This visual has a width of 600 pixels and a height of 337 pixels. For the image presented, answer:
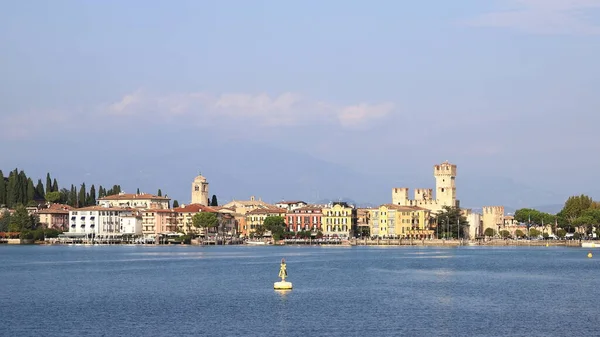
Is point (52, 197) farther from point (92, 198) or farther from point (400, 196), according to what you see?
point (400, 196)

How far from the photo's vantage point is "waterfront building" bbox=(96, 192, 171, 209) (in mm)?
149875

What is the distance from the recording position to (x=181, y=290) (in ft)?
163

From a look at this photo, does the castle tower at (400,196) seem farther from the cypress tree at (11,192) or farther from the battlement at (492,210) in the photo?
the cypress tree at (11,192)

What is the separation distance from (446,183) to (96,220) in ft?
156

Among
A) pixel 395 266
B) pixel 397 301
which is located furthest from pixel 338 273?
pixel 397 301

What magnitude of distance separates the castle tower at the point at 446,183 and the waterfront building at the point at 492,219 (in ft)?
34.0

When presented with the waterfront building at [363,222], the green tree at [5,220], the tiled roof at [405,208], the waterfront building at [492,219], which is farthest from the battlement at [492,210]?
the green tree at [5,220]

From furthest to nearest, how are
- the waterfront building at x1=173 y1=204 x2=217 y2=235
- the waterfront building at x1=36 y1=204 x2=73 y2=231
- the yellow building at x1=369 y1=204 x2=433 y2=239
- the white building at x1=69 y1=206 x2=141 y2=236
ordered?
the waterfront building at x1=173 y1=204 x2=217 y2=235 → the waterfront building at x1=36 y1=204 x2=73 y2=231 → the yellow building at x1=369 y1=204 x2=433 y2=239 → the white building at x1=69 y1=206 x2=141 y2=236

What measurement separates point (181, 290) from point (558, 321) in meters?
20.0

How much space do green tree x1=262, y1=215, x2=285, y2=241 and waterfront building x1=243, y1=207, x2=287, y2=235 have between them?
18.6 ft

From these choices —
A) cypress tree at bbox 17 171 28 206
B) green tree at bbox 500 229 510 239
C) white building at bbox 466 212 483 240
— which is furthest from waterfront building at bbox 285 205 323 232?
cypress tree at bbox 17 171 28 206

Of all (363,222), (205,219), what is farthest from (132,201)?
(363,222)

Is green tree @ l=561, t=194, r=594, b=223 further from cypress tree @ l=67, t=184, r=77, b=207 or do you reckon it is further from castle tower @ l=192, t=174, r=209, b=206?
cypress tree @ l=67, t=184, r=77, b=207

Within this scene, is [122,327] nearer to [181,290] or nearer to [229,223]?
[181,290]
